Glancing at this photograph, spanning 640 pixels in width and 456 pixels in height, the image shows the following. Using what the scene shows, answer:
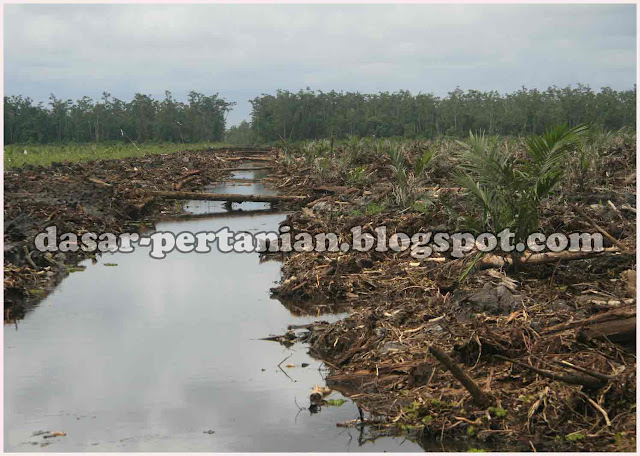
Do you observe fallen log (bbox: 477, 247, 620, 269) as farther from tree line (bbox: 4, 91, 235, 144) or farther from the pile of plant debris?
tree line (bbox: 4, 91, 235, 144)

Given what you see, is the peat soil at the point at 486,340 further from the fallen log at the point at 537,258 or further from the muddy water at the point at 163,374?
the muddy water at the point at 163,374

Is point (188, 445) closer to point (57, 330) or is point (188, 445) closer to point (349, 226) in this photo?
point (57, 330)

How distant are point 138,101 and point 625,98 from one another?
51.4m

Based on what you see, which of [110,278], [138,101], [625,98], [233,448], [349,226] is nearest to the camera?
[233,448]

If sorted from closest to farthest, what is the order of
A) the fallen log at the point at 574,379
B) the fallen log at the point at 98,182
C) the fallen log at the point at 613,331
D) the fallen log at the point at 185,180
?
1. the fallen log at the point at 574,379
2. the fallen log at the point at 613,331
3. the fallen log at the point at 98,182
4. the fallen log at the point at 185,180

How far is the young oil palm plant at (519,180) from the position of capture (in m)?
7.16

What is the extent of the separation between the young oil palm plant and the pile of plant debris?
4.70 m

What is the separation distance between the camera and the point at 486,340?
16.6 feet

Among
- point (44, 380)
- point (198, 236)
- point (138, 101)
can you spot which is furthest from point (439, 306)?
point (138, 101)

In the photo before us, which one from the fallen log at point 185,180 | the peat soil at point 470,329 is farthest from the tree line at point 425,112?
the peat soil at point 470,329

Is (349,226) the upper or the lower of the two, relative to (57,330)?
upper

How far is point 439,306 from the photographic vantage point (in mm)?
6348

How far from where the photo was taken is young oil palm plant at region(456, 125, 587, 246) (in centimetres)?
716

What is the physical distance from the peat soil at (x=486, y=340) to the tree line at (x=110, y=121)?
66.2m
